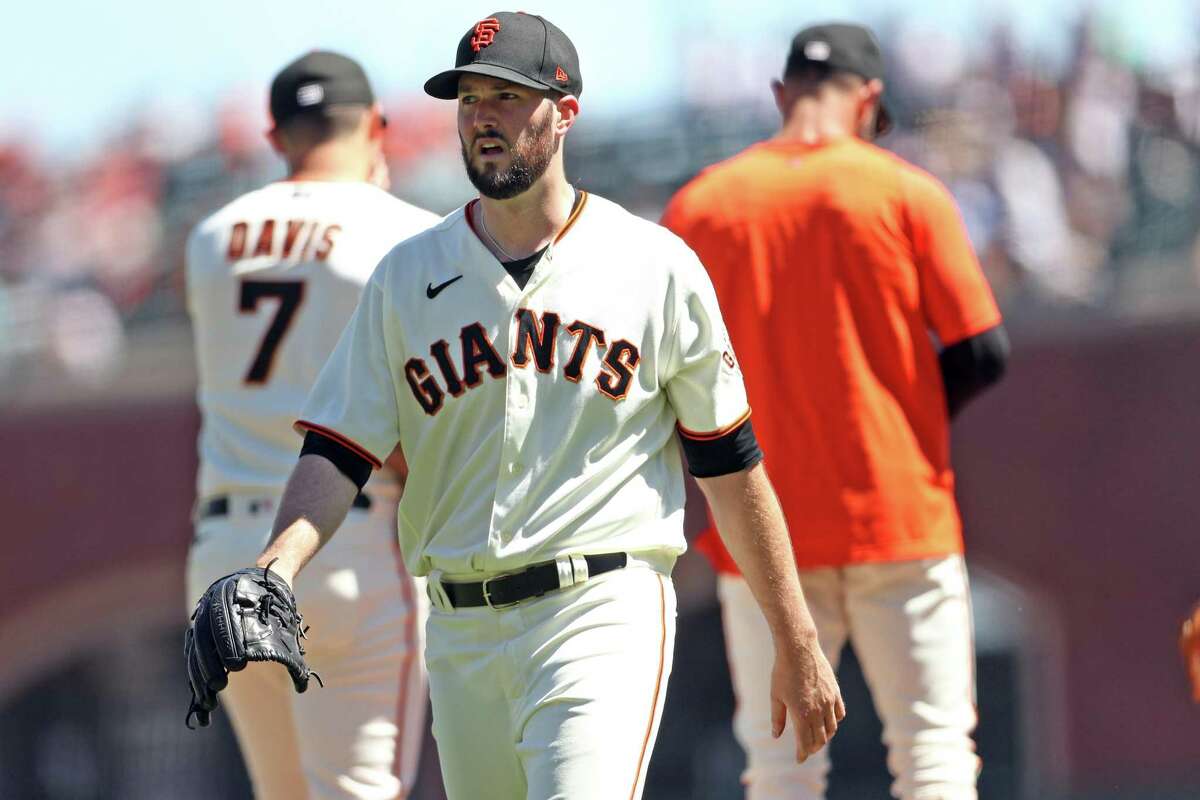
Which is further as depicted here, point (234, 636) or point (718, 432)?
point (718, 432)

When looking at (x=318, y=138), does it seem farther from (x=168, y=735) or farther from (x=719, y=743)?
(x=168, y=735)

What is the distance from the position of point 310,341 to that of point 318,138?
60 centimetres

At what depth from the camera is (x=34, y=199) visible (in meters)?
16.6

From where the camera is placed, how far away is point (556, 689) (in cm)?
369

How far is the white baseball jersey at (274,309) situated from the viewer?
16.2 ft

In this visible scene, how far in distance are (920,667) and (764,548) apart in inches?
51.2

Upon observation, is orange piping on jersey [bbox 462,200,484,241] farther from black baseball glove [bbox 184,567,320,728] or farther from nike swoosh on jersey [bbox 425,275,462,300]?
black baseball glove [bbox 184,567,320,728]

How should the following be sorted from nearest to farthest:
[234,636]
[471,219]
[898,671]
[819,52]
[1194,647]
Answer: [234,636], [471,219], [1194,647], [898,671], [819,52]

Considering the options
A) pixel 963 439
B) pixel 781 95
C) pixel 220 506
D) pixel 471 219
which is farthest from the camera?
pixel 963 439

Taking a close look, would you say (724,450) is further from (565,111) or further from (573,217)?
(565,111)

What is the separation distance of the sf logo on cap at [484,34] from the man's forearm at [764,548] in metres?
0.97

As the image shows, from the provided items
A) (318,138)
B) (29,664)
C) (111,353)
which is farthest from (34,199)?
(318,138)

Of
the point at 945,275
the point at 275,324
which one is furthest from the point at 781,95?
the point at 275,324

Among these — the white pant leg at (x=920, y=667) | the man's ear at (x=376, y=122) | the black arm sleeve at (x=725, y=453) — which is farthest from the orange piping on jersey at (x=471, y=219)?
the white pant leg at (x=920, y=667)
